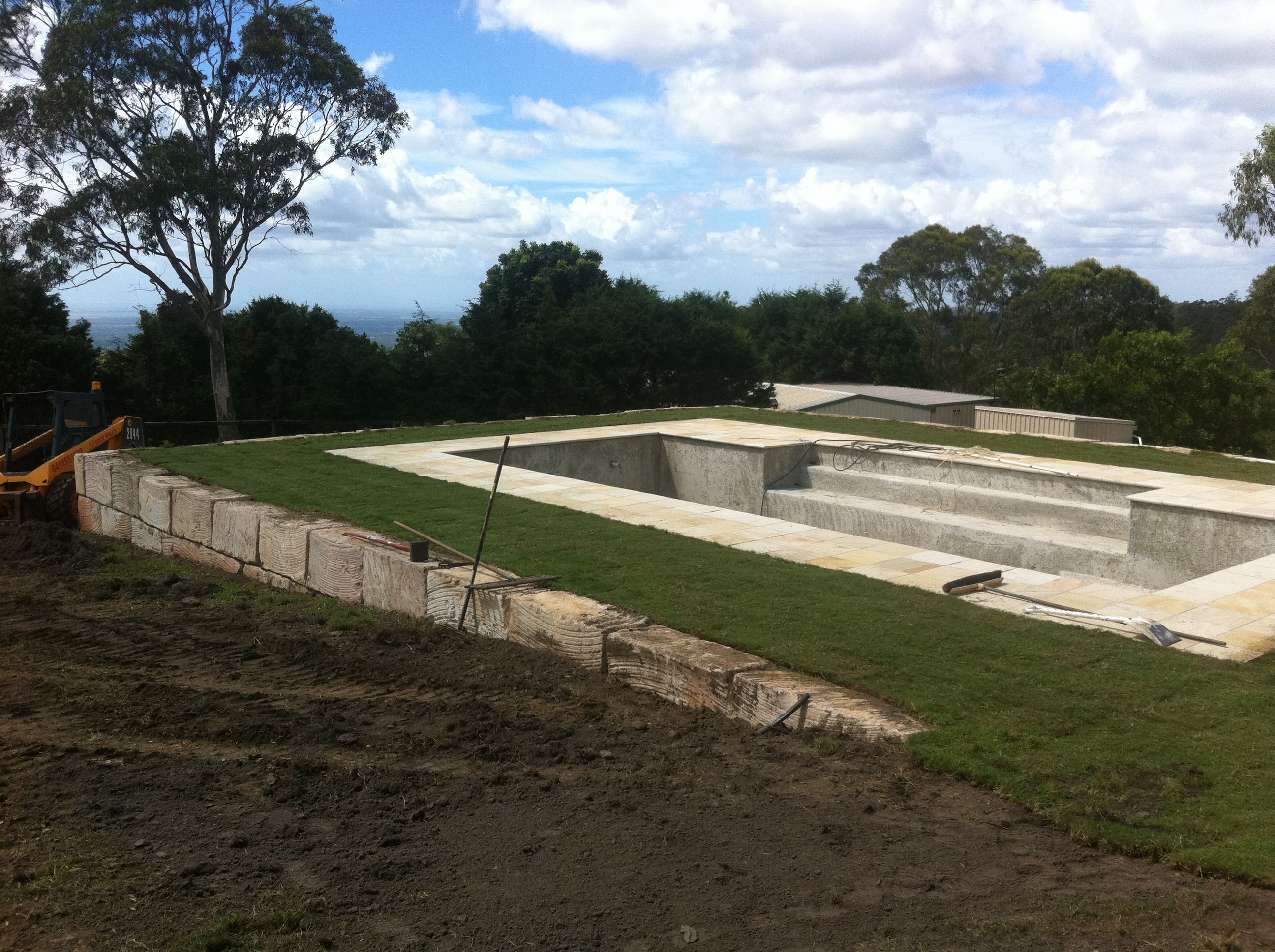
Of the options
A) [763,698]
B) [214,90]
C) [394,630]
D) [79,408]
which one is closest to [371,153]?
[214,90]

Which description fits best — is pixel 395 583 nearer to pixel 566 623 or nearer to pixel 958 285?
pixel 566 623

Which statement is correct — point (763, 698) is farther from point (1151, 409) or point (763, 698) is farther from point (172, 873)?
point (1151, 409)

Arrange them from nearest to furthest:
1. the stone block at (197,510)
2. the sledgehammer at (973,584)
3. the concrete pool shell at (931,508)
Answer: the sledgehammer at (973,584) < the concrete pool shell at (931,508) < the stone block at (197,510)

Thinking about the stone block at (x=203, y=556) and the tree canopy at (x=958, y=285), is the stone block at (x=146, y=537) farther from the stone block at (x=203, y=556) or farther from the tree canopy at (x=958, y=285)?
the tree canopy at (x=958, y=285)

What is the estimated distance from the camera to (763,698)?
4.47m

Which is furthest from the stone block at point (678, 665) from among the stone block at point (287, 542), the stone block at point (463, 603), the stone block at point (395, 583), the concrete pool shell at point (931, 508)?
the stone block at point (287, 542)

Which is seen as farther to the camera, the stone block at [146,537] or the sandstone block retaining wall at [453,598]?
the stone block at [146,537]

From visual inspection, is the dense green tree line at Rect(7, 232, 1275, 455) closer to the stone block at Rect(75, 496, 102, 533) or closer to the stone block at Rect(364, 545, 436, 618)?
the stone block at Rect(75, 496, 102, 533)

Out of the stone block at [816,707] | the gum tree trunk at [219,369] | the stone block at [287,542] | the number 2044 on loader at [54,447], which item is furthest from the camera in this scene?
the gum tree trunk at [219,369]

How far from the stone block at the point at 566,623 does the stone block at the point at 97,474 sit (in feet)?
22.1

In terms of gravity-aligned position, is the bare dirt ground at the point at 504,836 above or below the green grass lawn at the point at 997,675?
below

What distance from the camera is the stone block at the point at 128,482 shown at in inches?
399

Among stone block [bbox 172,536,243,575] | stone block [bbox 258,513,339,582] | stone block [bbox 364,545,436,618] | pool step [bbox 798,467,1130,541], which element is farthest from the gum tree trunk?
stone block [bbox 364,545,436,618]

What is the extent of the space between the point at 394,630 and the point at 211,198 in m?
18.6
